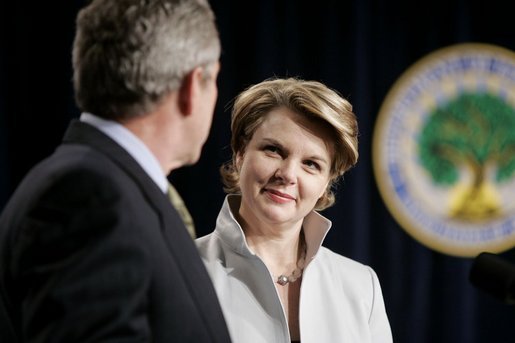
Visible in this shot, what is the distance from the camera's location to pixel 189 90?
88cm

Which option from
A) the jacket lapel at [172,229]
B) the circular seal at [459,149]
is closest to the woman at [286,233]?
the jacket lapel at [172,229]

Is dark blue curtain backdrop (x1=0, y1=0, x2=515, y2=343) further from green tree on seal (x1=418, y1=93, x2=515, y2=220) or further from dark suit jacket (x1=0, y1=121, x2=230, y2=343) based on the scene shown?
dark suit jacket (x1=0, y1=121, x2=230, y2=343)

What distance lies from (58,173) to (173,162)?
0.16m

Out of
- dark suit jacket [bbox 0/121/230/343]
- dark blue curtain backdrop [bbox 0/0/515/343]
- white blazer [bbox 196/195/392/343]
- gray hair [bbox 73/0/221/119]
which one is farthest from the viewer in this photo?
dark blue curtain backdrop [bbox 0/0/515/343]

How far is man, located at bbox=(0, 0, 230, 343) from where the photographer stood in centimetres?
75

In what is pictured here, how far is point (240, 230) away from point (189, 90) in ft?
2.35

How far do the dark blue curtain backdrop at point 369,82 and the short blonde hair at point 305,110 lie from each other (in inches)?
27.4

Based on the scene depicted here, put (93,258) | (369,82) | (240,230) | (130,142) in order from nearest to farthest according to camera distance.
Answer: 1. (93,258)
2. (130,142)
3. (240,230)
4. (369,82)

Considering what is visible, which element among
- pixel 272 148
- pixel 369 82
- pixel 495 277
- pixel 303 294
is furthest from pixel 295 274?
pixel 369 82

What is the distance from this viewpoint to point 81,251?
2.45 feet

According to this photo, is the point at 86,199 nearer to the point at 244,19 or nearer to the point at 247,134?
the point at 247,134

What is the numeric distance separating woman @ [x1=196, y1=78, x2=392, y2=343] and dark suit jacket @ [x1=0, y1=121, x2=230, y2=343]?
68cm

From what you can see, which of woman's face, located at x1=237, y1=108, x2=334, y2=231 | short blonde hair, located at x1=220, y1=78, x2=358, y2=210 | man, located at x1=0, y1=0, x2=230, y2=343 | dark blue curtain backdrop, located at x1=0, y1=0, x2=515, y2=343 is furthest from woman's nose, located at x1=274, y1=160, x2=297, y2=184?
dark blue curtain backdrop, located at x1=0, y1=0, x2=515, y2=343

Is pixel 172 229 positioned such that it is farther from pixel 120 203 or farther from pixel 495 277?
pixel 495 277
